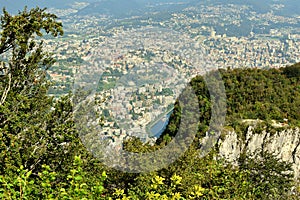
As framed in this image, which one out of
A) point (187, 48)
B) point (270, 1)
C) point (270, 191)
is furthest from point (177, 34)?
point (270, 1)

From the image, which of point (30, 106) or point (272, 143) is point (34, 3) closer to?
point (272, 143)

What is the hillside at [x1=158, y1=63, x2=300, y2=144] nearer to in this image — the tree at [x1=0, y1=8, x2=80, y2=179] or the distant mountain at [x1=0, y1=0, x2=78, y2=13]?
the tree at [x1=0, y1=8, x2=80, y2=179]

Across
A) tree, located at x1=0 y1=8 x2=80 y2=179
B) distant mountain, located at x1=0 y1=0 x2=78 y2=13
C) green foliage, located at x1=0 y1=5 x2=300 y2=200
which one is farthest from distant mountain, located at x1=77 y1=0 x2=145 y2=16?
tree, located at x1=0 y1=8 x2=80 y2=179

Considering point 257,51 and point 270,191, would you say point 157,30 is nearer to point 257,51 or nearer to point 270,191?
point 270,191

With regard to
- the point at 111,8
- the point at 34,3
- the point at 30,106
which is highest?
the point at 30,106

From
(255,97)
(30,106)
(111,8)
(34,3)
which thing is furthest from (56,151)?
(34,3)

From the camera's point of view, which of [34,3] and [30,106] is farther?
[34,3]

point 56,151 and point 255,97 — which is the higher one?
point 56,151

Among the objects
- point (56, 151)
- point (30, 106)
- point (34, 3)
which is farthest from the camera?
point (34, 3)

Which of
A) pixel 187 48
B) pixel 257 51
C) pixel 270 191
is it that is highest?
pixel 187 48

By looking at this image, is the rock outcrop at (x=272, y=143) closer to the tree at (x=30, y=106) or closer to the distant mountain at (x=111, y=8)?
the tree at (x=30, y=106)

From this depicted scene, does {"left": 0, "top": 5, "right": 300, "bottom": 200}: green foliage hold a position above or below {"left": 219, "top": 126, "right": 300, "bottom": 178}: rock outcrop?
above
